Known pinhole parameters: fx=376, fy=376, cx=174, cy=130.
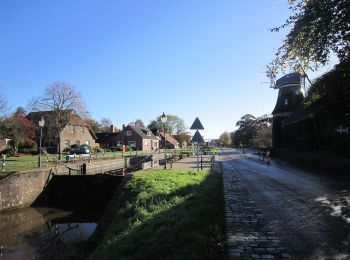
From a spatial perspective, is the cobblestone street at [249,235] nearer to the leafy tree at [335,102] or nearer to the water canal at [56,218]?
the water canal at [56,218]

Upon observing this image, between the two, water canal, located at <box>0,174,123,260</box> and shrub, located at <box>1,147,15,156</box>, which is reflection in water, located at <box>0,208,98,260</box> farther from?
shrub, located at <box>1,147,15,156</box>

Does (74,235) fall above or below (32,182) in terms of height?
below

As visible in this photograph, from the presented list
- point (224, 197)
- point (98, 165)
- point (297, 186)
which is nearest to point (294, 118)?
point (98, 165)

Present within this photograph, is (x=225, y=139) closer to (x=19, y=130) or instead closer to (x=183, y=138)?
(x=183, y=138)

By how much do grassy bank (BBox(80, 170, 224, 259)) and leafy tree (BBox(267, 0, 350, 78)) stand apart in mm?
6876

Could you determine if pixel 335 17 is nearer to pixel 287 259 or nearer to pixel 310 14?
pixel 310 14

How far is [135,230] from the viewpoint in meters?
8.84

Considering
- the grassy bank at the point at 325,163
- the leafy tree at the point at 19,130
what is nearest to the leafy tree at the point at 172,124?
the leafy tree at the point at 19,130

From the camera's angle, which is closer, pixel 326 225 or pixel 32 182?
pixel 326 225

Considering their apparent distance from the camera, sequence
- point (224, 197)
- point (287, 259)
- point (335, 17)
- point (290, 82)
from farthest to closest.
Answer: point (290, 82), point (335, 17), point (224, 197), point (287, 259)

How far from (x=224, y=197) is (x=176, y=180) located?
12.9 ft

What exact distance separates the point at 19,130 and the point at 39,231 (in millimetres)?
37447

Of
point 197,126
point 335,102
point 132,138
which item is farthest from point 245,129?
point 197,126

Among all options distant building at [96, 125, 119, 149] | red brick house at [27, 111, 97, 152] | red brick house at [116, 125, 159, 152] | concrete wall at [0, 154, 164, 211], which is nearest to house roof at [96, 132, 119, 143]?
distant building at [96, 125, 119, 149]
